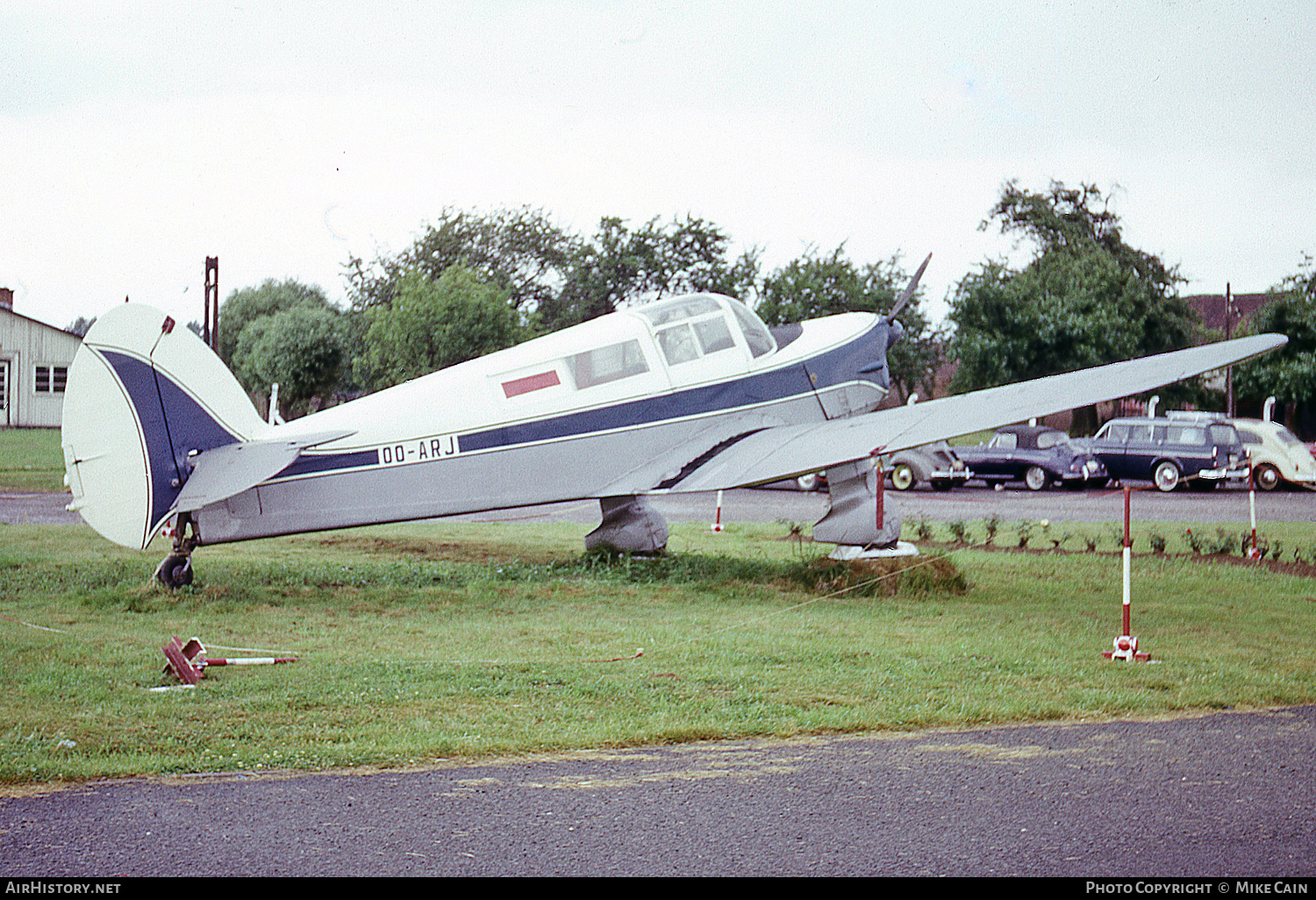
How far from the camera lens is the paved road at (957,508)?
1986cm

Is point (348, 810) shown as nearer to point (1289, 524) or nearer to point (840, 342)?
point (840, 342)

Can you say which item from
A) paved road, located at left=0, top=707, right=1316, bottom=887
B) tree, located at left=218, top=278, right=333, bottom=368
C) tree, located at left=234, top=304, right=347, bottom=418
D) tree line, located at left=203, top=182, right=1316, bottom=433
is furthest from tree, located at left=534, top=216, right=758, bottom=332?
paved road, located at left=0, top=707, right=1316, bottom=887

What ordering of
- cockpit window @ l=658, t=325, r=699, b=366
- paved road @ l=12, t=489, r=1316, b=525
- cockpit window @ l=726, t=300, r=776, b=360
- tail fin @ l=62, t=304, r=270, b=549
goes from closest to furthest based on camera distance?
tail fin @ l=62, t=304, r=270, b=549
cockpit window @ l=658, t=325, r=699, b=366
cockpit window @ l=726, t=300, r=776, b=360
paved road @ l=12, t=489, r=1316, b=525

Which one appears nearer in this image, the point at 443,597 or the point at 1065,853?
the point at 1065,853

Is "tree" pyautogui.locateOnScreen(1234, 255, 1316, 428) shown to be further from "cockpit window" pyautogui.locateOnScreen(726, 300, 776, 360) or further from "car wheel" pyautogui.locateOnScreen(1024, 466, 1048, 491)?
"cockpit window" pyautogui.locateOnScreen(726, 300, 776, 360)

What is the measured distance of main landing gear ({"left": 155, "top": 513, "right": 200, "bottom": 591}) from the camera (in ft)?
33.7

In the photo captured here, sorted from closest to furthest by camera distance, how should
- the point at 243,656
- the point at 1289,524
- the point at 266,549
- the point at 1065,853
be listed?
the point at 1065,853, the point at 243,656, the point at 266,549, the point at 1289,524

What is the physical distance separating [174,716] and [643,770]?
258 cm

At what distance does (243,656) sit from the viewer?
7734mm

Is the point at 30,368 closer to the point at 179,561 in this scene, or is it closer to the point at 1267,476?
the point at 179,561

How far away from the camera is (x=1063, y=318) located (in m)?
41.2

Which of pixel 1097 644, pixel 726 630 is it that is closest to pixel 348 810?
pixel 726 630

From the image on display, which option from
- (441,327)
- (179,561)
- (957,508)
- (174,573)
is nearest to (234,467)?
(179,561)

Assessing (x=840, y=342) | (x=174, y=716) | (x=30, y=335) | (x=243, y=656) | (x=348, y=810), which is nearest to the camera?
(x=348, y=810)
